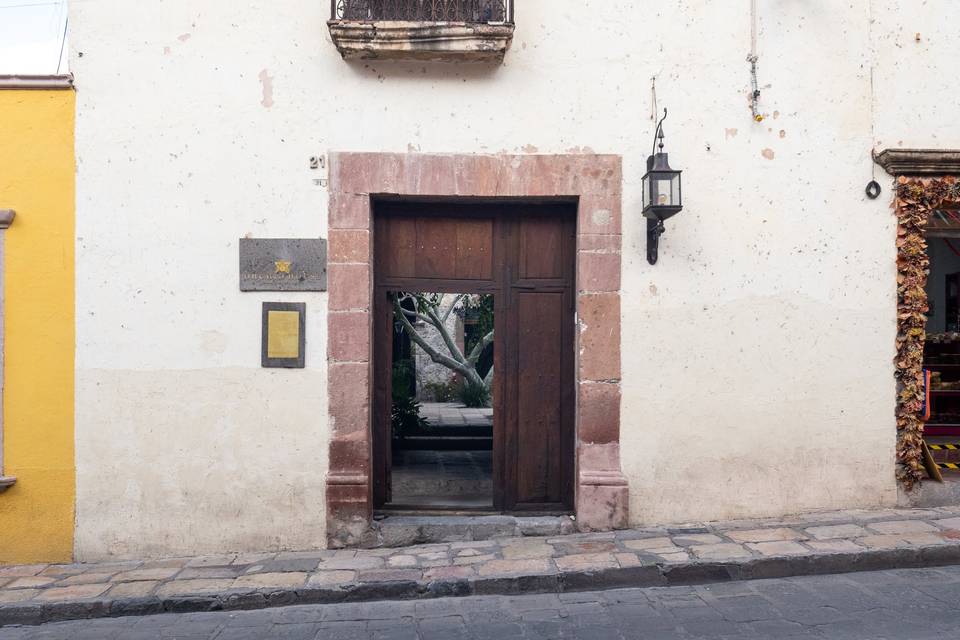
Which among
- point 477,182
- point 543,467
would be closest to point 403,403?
point 543,467

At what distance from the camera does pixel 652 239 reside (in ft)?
18.5

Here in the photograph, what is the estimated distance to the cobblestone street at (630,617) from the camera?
3.98 m

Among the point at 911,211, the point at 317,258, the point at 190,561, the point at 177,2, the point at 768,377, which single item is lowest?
the point at 190,561

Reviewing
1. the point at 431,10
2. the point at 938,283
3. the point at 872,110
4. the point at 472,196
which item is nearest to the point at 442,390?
the point at 938,283

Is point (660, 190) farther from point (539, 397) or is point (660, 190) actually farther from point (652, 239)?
point (539, 397)

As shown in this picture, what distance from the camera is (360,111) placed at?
560 centimetres

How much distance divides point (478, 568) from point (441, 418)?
24.4 ft

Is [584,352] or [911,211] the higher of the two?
[911,211]

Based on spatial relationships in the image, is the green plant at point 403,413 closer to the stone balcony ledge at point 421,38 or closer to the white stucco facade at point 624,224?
the white stucco facade at point 624,224

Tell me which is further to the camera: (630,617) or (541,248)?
(541,248)

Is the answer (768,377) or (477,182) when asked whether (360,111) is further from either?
(768,377)

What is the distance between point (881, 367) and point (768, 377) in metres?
0.91

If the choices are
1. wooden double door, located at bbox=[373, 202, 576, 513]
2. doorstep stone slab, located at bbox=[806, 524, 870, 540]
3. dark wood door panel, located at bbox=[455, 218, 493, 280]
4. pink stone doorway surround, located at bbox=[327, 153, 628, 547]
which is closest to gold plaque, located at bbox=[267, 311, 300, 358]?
pink stone doorway surround, located at bbox=[327, 153, 628, 547]

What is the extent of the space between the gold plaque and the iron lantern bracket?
271 centimetres
